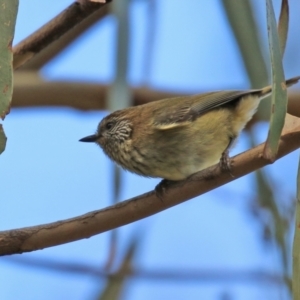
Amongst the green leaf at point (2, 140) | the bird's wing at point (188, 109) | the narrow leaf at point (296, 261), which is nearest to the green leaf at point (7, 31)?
the green leaf at point (2, 140)

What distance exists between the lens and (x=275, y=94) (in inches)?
57.7

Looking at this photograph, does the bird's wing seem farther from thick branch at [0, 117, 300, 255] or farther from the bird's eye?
thick branch at [0, 117, 300, 255]

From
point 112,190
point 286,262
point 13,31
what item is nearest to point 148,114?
point 112,190

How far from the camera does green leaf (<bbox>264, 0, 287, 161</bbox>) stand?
1.44 metres

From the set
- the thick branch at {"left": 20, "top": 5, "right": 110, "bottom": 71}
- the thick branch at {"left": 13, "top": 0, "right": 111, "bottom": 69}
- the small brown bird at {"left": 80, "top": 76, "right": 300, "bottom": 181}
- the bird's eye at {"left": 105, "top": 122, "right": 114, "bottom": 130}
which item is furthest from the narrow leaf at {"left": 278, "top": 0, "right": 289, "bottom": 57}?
the thick branch at {"left": 20, "top": 5, "right": 110, "bottom": 71}

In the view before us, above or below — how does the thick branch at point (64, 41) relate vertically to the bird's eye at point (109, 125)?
above

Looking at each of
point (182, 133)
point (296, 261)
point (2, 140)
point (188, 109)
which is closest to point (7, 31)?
point (2, 140)

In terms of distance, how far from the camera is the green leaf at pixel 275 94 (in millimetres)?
1444

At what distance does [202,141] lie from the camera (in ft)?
8.95

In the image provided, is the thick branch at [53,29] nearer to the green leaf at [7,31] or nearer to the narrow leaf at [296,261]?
the green leaf at [7,31]

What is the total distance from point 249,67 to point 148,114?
0.78 m

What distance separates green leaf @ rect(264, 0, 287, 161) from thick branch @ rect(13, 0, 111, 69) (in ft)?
2.33

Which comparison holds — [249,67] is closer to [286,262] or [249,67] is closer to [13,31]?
[286,262]

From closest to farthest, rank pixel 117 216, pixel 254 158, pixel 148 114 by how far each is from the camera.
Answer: pixel 254 158
pixel 117 216
pixel 148 114
